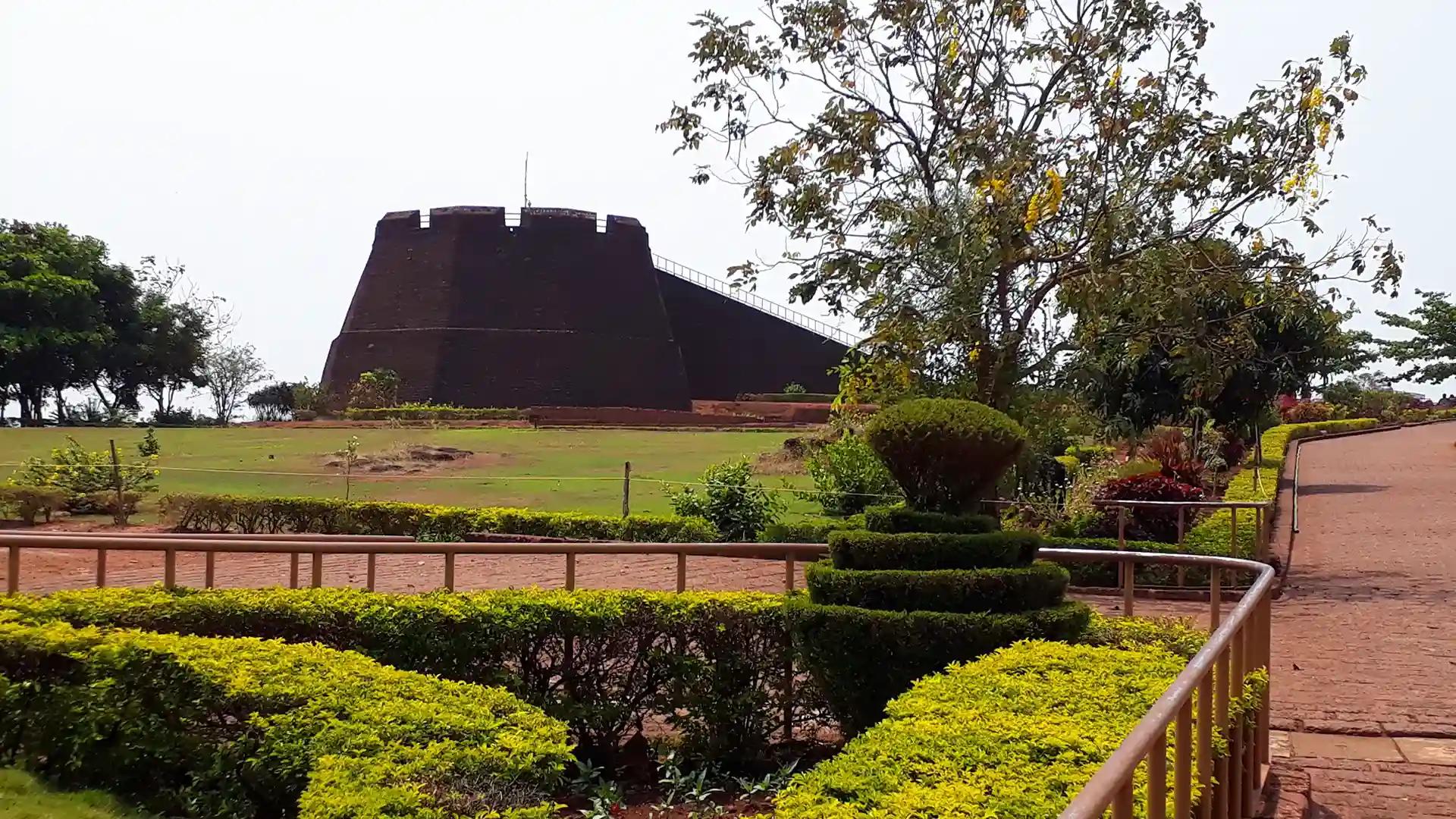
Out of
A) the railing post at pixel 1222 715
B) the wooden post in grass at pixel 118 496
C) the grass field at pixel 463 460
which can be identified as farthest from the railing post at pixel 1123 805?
the wooden post in grass at pixel 118 496

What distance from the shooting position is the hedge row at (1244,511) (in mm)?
9391

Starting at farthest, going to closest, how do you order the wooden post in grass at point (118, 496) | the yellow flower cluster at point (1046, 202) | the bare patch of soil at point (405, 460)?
the bare patch of soil at point (405, 460), the wooden post in grass at point (118, 496), the yellow flower cluster at point (1046, 202)

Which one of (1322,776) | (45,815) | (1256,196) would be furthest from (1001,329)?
(45,815)

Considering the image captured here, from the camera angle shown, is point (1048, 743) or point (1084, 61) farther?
point (1084, 61)

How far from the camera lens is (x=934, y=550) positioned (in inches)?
164

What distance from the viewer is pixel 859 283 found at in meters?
10.1

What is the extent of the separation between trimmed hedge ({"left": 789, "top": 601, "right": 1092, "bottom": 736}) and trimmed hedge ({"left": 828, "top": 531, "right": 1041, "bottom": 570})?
0.68 feet

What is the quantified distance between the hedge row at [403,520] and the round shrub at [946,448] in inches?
264

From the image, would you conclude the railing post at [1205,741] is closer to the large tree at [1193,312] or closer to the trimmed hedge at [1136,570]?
the trimmed hedge at [1136,570]

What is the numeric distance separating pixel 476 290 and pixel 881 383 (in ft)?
89.6

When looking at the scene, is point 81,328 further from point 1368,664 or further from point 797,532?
point 1368,664

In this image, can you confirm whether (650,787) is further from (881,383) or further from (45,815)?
(881,383)

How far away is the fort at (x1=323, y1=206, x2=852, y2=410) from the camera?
35.9m

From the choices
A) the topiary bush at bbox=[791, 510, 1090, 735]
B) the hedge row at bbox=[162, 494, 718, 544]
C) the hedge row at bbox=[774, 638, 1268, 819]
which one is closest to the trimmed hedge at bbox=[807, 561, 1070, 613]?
the topiary bush at bbox=[791, 510, 1090, 735]
